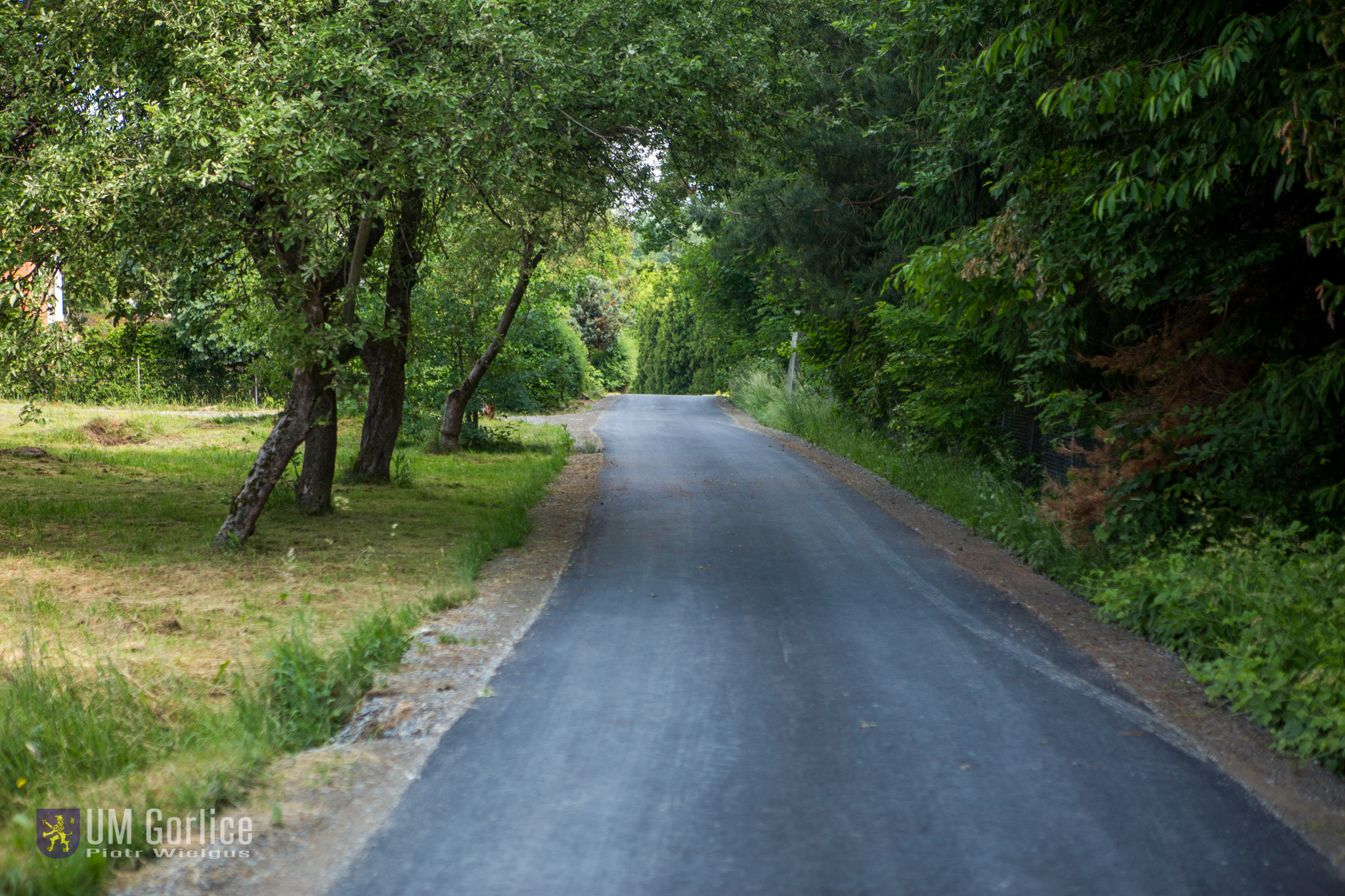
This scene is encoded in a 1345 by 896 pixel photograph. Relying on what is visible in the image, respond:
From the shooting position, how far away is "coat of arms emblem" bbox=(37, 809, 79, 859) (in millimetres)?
3438

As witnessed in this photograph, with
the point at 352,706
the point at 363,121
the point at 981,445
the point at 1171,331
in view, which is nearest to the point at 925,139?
the point at 981,445

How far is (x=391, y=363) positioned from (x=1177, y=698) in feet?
36.7

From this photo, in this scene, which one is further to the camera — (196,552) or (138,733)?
(196,552)

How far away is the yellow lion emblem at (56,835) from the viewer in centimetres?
346

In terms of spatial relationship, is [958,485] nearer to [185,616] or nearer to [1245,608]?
[1245,608]

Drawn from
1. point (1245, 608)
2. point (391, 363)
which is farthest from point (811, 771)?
point (391, 363)

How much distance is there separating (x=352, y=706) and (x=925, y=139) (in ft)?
35.7

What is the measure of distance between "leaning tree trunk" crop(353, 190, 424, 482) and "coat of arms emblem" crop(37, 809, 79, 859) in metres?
8.70

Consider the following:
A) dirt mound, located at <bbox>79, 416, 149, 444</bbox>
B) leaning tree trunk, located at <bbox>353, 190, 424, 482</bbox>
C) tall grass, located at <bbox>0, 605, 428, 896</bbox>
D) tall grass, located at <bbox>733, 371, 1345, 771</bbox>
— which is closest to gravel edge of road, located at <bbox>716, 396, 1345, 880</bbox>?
tall grass, located at <bbox>733, 371, 1345, 771</bbox>

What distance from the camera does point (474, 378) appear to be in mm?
18703

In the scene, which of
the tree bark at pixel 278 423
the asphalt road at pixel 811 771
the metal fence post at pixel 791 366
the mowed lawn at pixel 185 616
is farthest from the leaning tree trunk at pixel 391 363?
the metal fence post at pixel 791 366

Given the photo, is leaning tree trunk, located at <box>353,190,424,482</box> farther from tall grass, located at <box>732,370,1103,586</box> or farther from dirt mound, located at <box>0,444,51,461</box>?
tall grass, located at <box>732,370,1103,586</box>

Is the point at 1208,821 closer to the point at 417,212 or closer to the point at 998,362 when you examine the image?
the point at 998,362

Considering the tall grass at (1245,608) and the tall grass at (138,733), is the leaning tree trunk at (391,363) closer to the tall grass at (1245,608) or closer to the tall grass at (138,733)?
the tall grass at (138,733)
